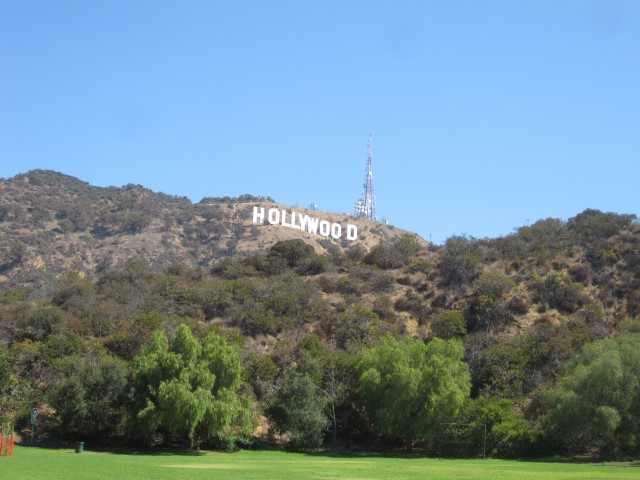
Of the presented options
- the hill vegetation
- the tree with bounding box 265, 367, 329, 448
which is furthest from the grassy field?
→ the hill vegetation

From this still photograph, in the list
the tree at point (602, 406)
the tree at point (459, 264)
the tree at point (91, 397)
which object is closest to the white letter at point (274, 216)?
the tree at point (459, 264)

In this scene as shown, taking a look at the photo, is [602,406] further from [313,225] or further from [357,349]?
[313,225]

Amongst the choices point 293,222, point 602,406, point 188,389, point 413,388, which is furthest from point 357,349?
point 293,222

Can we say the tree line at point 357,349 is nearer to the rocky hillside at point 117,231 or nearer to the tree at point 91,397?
the tree at point 91,397

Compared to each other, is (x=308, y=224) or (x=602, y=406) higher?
(x=308, y=224)

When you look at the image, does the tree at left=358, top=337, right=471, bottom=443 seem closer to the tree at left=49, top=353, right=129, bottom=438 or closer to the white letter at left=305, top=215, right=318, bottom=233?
the tree at left=49, top=353, right=129, bottom=438

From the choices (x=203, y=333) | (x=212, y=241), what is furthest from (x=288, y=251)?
(x=212, y=241)
